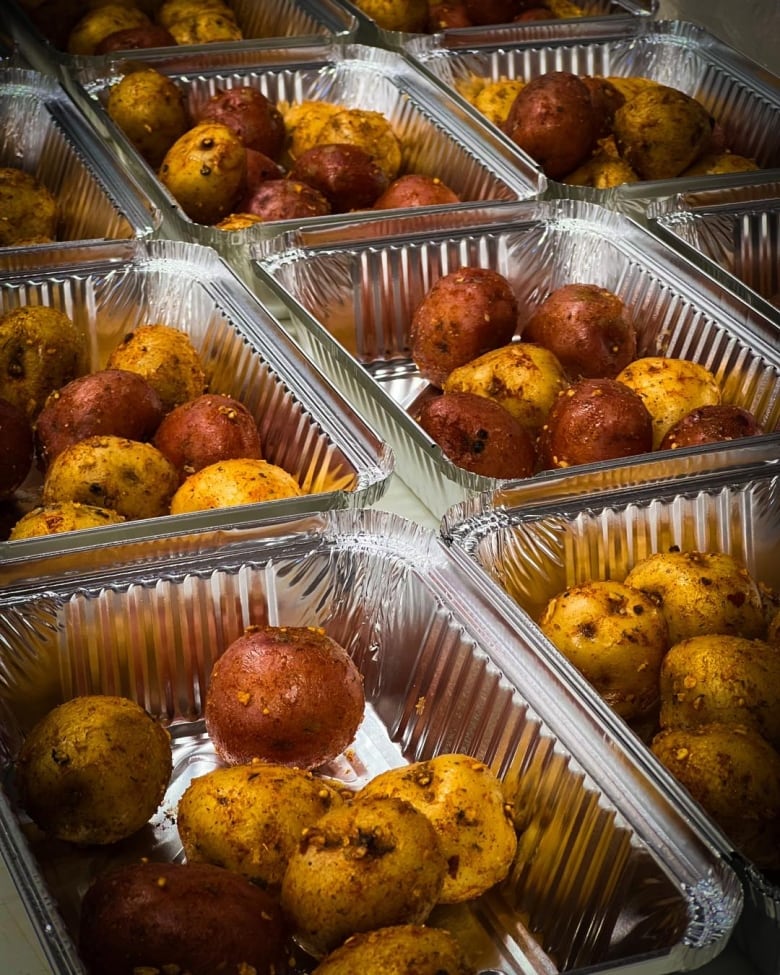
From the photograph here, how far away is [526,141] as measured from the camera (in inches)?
120

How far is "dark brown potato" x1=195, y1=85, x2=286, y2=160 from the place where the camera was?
10.0 ft

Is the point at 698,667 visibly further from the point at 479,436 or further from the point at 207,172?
the point at 207,172

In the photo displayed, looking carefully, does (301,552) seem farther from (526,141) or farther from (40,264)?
(526,141)

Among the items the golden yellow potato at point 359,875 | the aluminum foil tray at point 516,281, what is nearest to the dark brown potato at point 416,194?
the aluminum foil tray at point 516,281

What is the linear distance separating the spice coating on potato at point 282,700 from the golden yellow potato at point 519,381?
770mm

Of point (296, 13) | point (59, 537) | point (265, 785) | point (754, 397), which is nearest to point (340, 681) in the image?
point (265, 785)

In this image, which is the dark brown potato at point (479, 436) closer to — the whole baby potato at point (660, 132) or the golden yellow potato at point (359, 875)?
the golden yellow potato at point (359, 875)

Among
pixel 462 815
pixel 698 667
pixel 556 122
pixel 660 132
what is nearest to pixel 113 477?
pixel 462 815

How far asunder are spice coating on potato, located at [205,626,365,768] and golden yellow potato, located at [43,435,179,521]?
1.27 feet

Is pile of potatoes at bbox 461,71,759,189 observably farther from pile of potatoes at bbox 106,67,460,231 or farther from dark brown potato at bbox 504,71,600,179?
pile of potatoes at bbox 106,67,460,231

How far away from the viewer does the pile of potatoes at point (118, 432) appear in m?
1.96

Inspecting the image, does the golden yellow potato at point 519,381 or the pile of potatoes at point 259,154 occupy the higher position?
the pile of potatoes at point 259,154

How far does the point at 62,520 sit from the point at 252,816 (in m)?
0.59

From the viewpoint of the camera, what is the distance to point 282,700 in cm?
162
